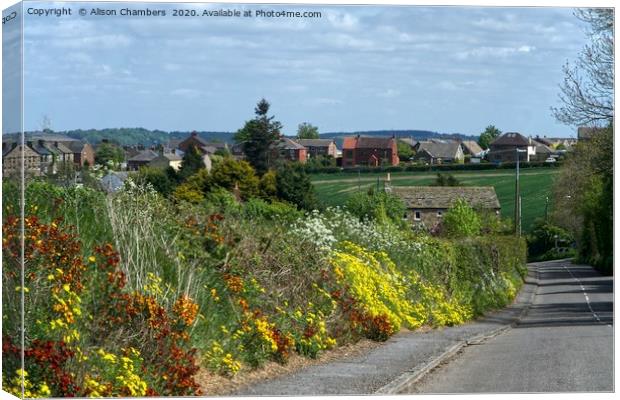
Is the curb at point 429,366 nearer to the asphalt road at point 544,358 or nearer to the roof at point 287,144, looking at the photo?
the asphalt road at point 544,358

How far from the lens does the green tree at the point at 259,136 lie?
13.5 metres

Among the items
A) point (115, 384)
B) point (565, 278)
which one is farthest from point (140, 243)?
point (565, 278)

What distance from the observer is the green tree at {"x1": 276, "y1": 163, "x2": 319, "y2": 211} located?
48.8ft

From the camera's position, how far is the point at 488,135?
1454cm

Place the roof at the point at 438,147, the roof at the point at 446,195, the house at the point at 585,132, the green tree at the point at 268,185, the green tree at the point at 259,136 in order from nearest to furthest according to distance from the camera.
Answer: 1. the green tree at the point at 259,136
2. the roof at the point at 438,147
3. the green tree at the point at 268,185
4. the roof at the point at 446,195
5. the house at the point at 585,132

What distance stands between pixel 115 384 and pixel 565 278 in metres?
26.8

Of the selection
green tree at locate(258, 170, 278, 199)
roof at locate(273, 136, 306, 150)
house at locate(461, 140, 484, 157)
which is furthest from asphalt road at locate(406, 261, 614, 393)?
roof at locate(273, 136, 306, 150)

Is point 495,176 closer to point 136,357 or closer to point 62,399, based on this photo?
point 136,357

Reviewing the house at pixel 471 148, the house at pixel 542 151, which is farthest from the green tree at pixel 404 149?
the house at pixel 542 151

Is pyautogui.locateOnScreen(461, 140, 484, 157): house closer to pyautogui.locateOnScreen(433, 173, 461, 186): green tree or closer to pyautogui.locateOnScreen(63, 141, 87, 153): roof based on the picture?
pyautogui.locateOnScreen(433, 173, 461, 186): green tree

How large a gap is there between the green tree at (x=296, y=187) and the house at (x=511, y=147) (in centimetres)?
232

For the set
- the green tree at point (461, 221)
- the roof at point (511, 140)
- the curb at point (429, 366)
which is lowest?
the curb at point (429, 366)

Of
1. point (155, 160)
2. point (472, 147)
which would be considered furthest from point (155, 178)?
point (472, 147)

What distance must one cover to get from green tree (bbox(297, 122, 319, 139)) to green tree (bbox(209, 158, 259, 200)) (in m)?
0.83
